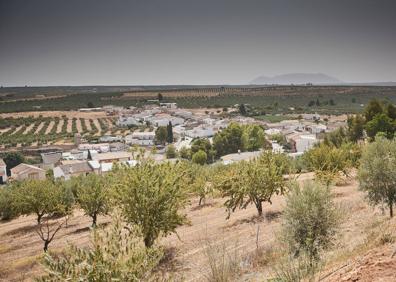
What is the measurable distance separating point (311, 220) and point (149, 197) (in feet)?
24.9

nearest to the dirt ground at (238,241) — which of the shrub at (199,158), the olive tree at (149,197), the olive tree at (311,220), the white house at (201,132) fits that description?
the olive tree at (311,220)

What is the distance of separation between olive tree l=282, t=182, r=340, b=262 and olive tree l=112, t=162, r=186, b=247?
604 centimetres

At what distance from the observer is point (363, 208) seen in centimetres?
2403

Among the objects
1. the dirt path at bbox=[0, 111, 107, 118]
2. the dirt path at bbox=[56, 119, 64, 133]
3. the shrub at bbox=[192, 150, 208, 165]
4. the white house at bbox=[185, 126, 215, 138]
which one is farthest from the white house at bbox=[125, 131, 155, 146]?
the dirt path at bbox=[0, 111, 107, 118]

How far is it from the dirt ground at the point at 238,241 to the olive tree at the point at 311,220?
59cm

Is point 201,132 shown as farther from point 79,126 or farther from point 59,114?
point 59,114

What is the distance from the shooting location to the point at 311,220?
46.2ft

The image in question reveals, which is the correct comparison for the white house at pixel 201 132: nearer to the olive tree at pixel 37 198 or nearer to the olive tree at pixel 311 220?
the olive tree at pixel 37 198

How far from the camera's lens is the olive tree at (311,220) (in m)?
13.9

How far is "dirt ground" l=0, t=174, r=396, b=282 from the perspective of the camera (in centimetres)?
927

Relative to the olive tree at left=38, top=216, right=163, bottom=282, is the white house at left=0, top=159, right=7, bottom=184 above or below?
below

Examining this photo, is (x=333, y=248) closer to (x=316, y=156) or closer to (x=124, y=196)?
(x=124, y=196)

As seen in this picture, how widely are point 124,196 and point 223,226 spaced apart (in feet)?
33.8

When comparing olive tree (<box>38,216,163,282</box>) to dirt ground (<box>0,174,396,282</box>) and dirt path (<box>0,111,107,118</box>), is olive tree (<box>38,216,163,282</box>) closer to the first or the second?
dirt ground (<box>0,174,396,282</box>)
